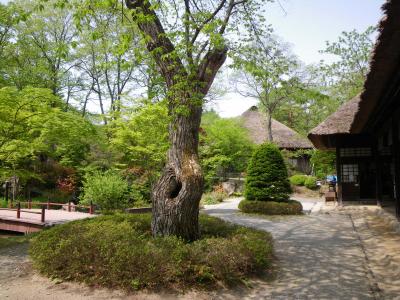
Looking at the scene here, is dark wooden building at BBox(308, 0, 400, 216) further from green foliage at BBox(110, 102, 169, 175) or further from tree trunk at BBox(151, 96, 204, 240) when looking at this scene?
green foliage at BBox(110, 102, 169, 175)

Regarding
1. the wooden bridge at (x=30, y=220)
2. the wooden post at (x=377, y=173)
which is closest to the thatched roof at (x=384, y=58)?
the wooden post at (x=377, y=173)

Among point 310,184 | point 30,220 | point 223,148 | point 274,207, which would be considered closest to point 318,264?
point 274,207

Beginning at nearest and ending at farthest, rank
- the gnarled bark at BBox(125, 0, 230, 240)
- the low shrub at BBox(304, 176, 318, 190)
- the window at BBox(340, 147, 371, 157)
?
the gnarled bark at BBox(125, 0, 230, 240) < the window at BBox(340, 147, 371, 157) < the low shrub at BBox(304, 176, 318, 190)

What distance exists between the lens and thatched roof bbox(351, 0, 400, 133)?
13.7ft

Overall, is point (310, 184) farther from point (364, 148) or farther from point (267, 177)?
point (267, 177)

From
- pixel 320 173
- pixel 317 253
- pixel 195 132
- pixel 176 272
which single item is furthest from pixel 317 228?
pixel 320 173

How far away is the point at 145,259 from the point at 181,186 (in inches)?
77.3

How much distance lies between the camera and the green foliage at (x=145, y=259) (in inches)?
225

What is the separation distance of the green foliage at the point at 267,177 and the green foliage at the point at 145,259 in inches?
320

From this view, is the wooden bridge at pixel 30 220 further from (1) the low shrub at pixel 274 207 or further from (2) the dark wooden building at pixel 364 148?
(2) the dark wooden building at pixel 364 148

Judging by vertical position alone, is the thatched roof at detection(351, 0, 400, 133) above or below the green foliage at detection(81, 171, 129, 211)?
above

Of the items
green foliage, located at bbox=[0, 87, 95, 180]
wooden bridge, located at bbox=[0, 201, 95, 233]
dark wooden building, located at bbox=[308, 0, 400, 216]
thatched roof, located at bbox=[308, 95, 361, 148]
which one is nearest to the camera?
green foliage, located at bbox=[0, 87, 95, 180]

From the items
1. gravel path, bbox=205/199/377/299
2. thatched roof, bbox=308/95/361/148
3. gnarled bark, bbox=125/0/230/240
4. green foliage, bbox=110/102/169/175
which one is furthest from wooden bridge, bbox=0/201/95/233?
thatched roof, bbox=308/95/361/148

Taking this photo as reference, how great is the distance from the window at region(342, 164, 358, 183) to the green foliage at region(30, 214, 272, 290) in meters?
10.5
